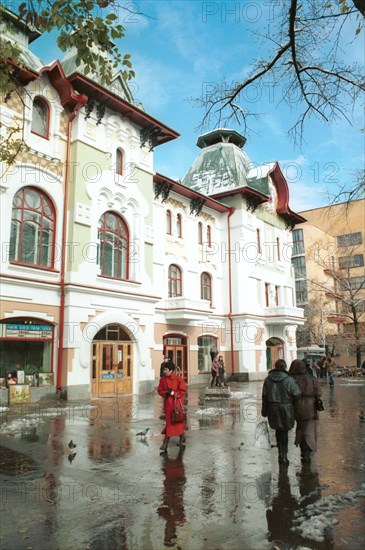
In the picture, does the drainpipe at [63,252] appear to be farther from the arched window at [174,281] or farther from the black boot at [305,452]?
the black boot at [305,452]

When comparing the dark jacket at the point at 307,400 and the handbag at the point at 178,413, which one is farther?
the handbag at the point at 178,413

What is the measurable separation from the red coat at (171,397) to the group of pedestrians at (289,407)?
175cm

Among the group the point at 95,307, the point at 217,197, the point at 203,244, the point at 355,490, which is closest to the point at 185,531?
the point at 355,490

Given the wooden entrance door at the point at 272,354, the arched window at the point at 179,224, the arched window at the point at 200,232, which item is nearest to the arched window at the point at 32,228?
the arched window at the point at 179,224

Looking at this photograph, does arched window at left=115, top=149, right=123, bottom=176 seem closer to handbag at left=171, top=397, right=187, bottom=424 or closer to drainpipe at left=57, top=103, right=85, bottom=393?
drainpipe at left=57, top=103, right=85, bottom=393

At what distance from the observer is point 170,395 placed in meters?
8.26

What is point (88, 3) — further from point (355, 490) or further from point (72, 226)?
point (72, 226)

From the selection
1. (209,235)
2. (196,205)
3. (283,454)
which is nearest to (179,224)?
(196,205)

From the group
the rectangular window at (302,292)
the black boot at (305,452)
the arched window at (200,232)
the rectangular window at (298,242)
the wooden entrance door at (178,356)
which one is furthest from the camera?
the rectangular window at (298,242)

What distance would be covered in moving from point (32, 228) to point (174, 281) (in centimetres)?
1039

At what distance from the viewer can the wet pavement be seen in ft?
14.0

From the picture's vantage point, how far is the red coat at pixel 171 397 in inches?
322

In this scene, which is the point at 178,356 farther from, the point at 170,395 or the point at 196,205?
the point at 170,395

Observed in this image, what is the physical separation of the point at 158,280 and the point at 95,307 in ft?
20.9
